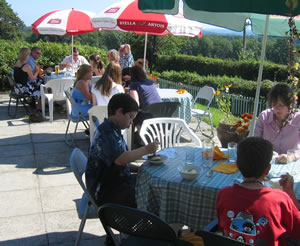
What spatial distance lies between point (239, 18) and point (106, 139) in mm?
2170

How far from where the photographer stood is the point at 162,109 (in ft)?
18.5

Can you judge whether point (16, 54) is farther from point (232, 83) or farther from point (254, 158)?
point (254, 158)

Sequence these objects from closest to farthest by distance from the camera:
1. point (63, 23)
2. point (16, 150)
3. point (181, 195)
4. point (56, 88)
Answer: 1. point (181, 195)
2. point (16, 150)
3. point (56, 88)
4. point (63, 23)

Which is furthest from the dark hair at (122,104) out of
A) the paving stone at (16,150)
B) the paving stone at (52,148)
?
the paving stone at (16,150)

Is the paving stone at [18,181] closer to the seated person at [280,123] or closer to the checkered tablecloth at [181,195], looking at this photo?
the checkered tablecloth at [181,195]

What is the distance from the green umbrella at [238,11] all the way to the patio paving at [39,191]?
6.88 feet

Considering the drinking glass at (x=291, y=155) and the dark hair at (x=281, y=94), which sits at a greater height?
the dark hair at (x=281, y=94)

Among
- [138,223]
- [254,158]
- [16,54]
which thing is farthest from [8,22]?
[254,158]

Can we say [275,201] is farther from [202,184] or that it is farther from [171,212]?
[171,212]

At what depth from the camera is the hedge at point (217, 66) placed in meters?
19.7

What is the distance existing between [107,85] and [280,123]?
2810 mm

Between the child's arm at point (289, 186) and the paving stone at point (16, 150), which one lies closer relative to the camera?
the child's arm at point (289, 186)

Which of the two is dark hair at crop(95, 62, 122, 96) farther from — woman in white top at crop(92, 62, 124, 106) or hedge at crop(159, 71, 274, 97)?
hedge at crop(159, 71, 274, 97)

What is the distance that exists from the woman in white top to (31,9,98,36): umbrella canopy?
10.9ft
